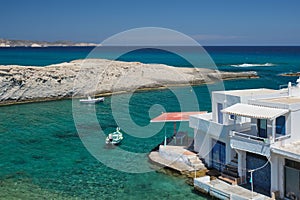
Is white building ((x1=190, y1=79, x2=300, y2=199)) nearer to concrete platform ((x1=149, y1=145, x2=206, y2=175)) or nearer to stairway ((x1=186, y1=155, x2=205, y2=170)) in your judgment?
stairway ((x1=186, y1=155, x2=205, y2=170))

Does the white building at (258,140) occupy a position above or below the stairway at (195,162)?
above

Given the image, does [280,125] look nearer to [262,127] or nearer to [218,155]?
[262,127]

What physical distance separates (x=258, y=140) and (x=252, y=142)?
0.29 m

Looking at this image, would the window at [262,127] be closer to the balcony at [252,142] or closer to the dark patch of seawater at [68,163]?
the balcony at [252,142]

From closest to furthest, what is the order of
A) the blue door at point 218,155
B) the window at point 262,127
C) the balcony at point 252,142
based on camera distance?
the balcony at point 252,142, the window at point 262,127, the blue door at point 218,155

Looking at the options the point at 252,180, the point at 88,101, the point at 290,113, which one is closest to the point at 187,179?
the point at 252,180

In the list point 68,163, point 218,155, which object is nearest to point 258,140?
point 218,155

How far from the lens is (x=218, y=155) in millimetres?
21453

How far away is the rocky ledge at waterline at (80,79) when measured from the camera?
51719mm

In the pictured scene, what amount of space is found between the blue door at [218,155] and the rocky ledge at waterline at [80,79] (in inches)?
1420

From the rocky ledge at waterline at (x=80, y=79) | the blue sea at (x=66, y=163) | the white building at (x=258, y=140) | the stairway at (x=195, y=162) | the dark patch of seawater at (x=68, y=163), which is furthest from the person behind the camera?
the rocky ledge at waterline at (x=80, y=79)

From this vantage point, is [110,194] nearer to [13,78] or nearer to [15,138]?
Answer: [15,138]

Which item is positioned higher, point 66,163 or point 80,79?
point 80,79

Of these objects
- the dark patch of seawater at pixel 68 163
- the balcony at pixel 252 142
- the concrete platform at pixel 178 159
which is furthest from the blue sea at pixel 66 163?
the balcony at pixel 252 142
